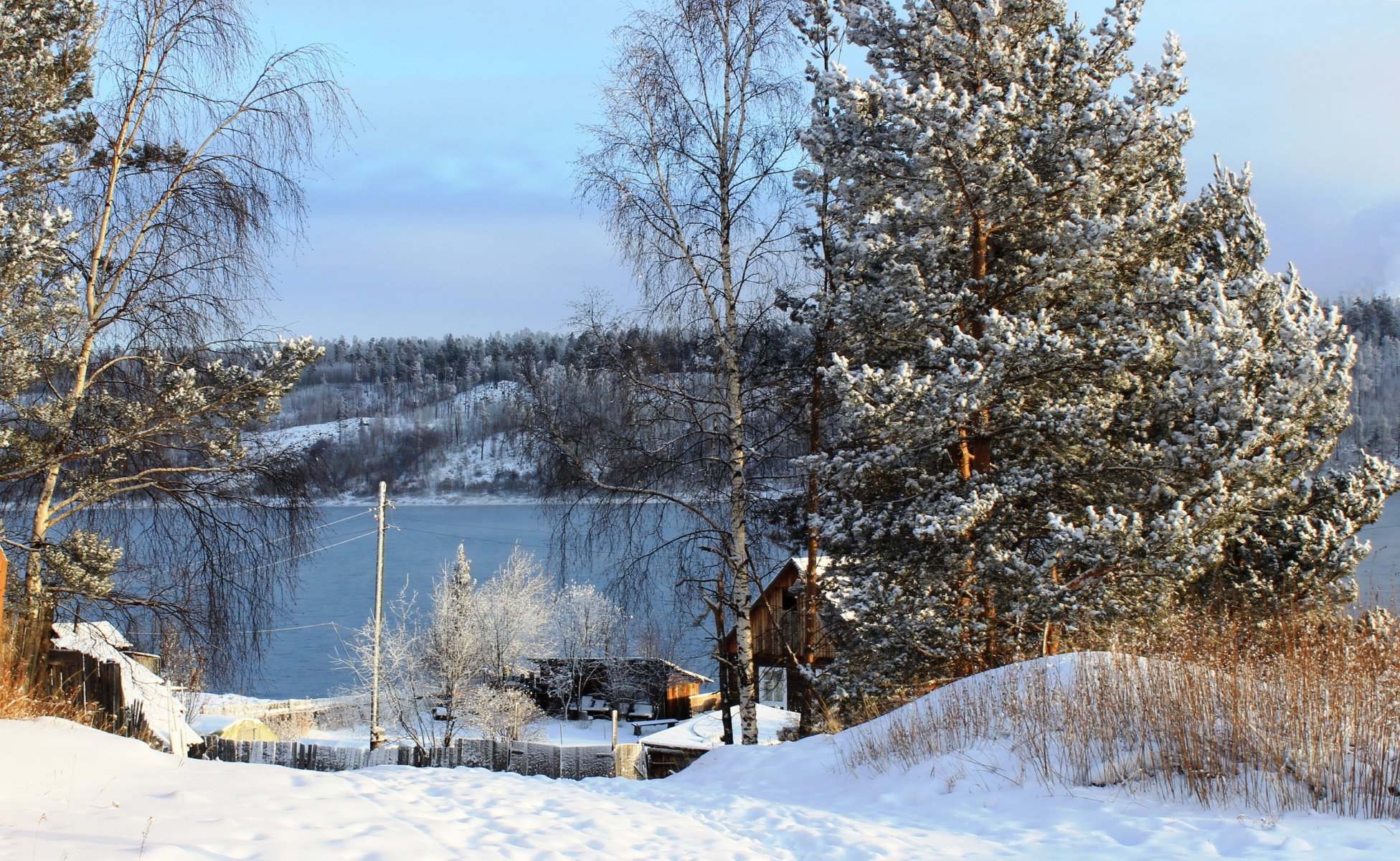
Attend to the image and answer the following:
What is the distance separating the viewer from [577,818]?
20.0 ft

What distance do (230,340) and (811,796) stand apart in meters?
7.07

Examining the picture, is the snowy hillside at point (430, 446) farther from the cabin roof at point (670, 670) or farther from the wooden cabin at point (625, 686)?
the cabin roof at point (670, 670)

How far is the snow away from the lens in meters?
11.0

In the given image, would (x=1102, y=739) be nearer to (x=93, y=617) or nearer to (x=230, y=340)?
(x=230, y=340)

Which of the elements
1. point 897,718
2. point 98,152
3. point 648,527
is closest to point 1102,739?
point 897,718

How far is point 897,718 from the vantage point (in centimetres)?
824

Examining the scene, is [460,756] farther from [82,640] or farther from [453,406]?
[453,406]

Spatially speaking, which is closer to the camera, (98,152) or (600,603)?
(98,152)

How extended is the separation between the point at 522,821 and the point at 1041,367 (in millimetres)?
7249

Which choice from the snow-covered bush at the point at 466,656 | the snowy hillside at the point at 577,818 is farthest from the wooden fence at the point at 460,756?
the snow-covered bush at the point at 466,656

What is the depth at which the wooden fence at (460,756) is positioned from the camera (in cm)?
1459

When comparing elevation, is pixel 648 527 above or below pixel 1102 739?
above

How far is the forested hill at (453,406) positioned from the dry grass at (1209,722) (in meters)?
5.54

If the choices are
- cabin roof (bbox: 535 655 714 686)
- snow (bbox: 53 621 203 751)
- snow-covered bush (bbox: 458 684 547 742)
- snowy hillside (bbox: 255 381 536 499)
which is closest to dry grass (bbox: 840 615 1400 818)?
snow (bbox: 53 621 203 751)
